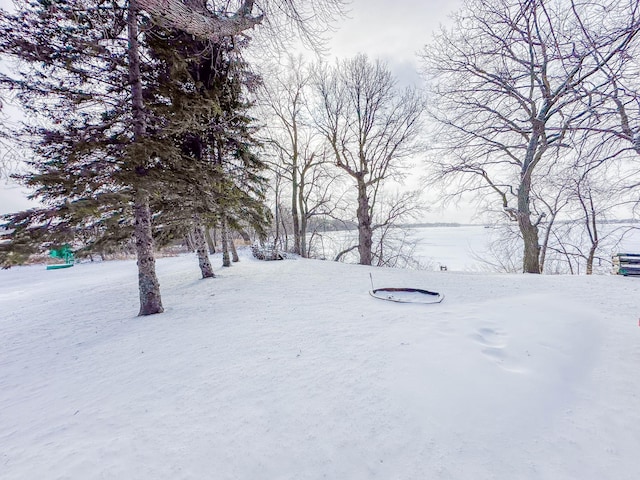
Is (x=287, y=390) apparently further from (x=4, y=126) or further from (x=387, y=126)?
(x=387, y=126)

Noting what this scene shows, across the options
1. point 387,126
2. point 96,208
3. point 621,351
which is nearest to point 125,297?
point 96,208

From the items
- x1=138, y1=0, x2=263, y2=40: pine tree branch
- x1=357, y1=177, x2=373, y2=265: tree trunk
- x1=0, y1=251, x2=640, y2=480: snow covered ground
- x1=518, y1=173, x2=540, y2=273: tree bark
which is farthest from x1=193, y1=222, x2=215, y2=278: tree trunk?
x1=518, y1=173, x2=540, y2=273: tree bark

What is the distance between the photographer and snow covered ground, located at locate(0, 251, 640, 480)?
1.43m

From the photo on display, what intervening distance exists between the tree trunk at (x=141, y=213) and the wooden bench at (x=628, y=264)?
10186mm

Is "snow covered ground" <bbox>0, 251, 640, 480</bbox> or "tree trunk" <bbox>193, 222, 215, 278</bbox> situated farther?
"tree trunk" <bbox>193, 222, 215, 278</bbox>

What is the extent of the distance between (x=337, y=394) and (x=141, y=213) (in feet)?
14.4

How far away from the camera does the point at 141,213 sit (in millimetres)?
4258

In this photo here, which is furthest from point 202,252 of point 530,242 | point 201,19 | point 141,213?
point 530,242

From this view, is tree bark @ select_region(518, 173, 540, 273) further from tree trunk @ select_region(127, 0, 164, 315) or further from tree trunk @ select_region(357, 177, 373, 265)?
tree trunk @ select_region(127, 0, 164, 315)

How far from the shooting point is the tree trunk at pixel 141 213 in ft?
13.5

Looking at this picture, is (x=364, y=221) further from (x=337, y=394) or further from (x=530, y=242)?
(x=337, y=394)

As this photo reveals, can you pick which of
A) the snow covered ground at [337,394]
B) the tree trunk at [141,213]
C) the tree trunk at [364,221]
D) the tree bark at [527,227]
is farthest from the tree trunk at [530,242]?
the tree trunk at [141,213]

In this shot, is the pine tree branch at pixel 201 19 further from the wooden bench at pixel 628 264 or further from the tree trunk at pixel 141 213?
the wooden bench at pixel 628 264

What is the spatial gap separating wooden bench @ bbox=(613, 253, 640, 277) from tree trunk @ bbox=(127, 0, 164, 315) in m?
10.2
